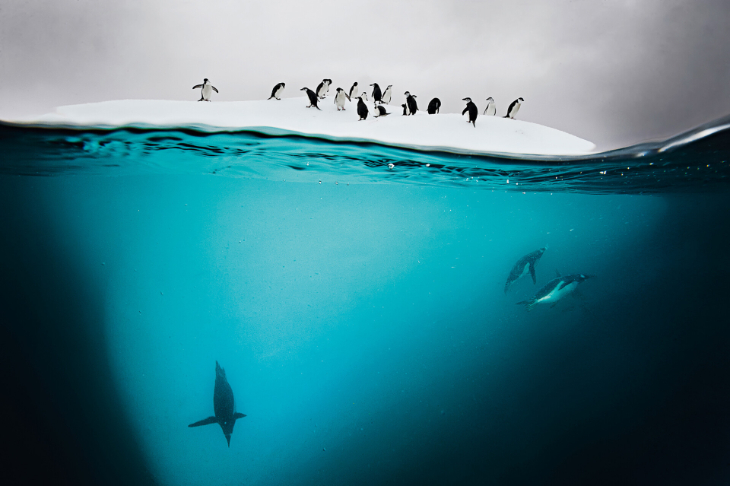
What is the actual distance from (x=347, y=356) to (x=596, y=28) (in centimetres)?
1008

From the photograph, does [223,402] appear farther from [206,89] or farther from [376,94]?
[376,94]

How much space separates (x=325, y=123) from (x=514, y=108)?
108 inches

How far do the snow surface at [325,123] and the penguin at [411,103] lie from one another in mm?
138

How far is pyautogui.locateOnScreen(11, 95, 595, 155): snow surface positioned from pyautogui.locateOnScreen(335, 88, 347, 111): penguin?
10 centimetres

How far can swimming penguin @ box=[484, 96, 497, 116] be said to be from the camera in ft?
13.8

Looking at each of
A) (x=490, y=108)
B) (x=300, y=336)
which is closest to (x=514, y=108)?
(x=490, y=108)

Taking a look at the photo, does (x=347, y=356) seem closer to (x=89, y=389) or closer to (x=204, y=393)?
(x=204, y=393)

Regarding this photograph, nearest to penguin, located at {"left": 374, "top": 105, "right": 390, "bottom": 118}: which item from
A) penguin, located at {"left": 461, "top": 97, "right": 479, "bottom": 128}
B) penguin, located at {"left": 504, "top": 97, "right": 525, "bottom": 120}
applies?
penguin, located at {"left": 461, "top": 97, "right": 479, "bottom": 128}

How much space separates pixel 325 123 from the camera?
468cm

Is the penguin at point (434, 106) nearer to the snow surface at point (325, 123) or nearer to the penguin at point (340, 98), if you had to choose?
the snow surface at point (325, 123)

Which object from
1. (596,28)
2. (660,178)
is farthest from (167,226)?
(660,178)

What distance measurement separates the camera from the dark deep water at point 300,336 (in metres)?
7.16

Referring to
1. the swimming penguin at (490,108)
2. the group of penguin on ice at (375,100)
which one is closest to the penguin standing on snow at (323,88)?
the group of penguin on ice at (375,100)

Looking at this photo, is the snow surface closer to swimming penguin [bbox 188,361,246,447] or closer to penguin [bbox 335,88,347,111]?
penguin [bbox 335,88,347,111]
